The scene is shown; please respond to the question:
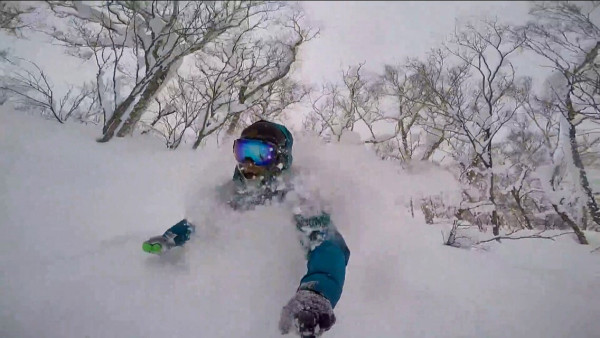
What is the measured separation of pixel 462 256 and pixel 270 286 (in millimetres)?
1458

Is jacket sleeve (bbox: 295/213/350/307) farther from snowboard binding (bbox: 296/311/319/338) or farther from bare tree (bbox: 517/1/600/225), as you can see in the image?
bare tree (bbox: 517/1/600/225)

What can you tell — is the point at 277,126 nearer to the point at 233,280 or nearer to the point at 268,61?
the point at 233,280

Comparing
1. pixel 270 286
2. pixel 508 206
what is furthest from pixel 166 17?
pixel 508 206

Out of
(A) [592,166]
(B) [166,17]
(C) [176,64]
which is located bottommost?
(A) [592,166]

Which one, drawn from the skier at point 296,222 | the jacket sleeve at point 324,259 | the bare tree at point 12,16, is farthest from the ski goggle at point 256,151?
the bare tree at point 12,16

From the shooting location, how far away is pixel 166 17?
14.4 ft

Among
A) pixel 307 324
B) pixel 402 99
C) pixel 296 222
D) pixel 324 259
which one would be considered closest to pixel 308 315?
pixel 307 324

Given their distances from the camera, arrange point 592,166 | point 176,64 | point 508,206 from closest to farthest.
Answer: point 592,166 → point 176,64 → point 508,206

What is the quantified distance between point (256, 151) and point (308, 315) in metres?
0.78

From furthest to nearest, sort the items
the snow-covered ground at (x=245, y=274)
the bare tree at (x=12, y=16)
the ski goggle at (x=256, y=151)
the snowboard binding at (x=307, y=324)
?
the bare tree at (x=12, y=16) < the ski goggle at (x=256, y=151) < the snow-covered ground at (x=245, y=274) < the snowboard binding at (x=307, y=324)

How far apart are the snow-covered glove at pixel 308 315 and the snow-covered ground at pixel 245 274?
394 millimetres

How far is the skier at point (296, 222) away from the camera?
2.79 ft

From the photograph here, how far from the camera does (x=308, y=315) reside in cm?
81

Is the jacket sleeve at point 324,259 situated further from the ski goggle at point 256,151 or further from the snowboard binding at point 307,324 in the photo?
the ski goggle at point 256,151
